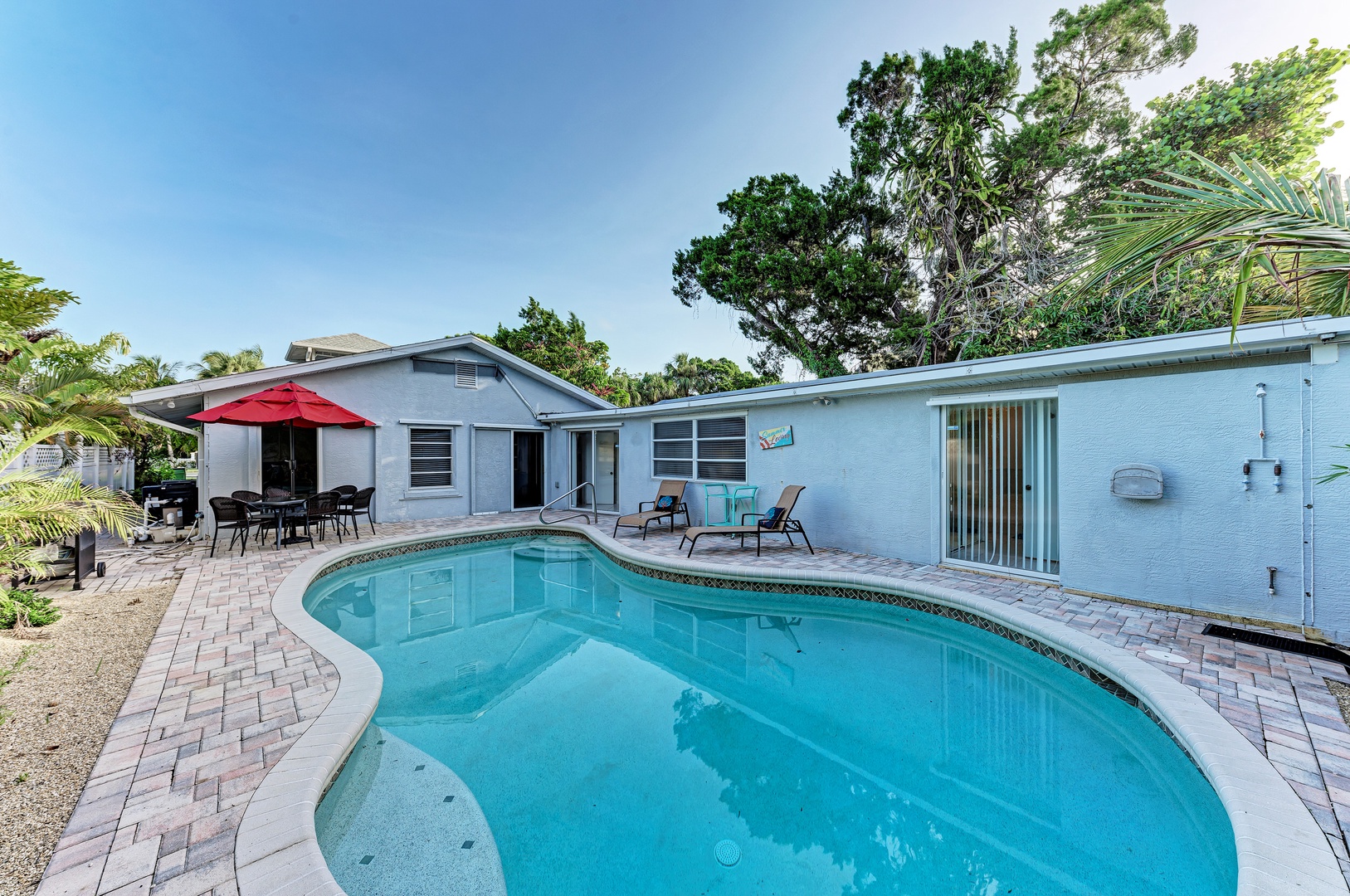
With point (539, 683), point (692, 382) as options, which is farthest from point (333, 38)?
point (692, 382)

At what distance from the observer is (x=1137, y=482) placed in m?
5.29

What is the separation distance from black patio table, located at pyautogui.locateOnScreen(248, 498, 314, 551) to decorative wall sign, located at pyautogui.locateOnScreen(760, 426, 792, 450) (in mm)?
7959

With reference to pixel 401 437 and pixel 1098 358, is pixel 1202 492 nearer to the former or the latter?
pixel 1098 358

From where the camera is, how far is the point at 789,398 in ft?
28.0

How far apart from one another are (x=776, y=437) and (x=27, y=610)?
914 centimetres

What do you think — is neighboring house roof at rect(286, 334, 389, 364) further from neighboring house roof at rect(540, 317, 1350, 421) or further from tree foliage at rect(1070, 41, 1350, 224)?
tree foliage at rect(1070, 41, 1350, 224)

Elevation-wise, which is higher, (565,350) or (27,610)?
(565,350)

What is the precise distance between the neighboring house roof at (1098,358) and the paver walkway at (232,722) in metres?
2.54

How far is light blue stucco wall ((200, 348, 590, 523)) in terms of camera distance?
9.68 metres

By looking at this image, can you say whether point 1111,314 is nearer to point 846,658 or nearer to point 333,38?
point 846,658

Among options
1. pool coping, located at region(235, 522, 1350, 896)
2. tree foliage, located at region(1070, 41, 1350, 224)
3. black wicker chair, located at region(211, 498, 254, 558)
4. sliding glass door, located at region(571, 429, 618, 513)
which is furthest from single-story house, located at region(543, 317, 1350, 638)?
black wicker chair, located at region(211, 498, 254, 558)

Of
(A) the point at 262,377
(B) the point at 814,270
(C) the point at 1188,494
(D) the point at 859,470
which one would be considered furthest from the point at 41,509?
(B) the point at 814,270

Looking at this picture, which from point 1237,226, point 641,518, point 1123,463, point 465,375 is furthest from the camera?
point 465,375

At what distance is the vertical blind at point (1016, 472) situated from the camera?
6.74 metres
